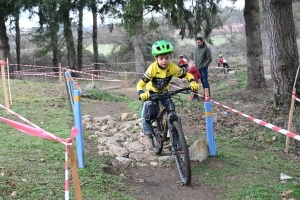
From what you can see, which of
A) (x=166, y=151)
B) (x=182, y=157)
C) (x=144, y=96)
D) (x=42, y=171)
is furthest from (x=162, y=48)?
(x=42, y=171)

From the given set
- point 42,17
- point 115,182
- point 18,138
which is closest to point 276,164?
point 115,182

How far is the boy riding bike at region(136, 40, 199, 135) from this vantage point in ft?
16.5

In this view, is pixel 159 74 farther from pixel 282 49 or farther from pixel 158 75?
pixel 282 49

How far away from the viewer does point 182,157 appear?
16.1 feet

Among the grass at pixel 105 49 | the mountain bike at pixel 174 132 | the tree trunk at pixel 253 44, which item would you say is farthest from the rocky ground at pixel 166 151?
the grass at pixel 105 49

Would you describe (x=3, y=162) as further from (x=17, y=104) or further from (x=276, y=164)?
(x=17, y=104)

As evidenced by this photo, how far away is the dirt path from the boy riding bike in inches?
31.9

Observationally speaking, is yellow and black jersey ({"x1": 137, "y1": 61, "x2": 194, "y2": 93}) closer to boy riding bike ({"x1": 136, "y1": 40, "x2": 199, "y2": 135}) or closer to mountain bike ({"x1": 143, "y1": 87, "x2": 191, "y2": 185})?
boy riding bike ({"x1": 136, "y1": 40, "x2": 199, "y2": 135})

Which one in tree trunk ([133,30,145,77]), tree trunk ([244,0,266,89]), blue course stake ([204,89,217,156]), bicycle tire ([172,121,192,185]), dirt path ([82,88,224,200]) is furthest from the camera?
tree trunk ([133,30,145,77])

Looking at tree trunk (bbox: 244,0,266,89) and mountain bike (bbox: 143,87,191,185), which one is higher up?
tree trunk (bbox: 244,0,266,89)

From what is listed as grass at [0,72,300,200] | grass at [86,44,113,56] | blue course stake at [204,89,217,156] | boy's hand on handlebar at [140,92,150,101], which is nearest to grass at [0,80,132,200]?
grass at [0,72,300,200]

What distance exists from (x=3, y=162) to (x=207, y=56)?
22.5 ft

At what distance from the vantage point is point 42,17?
2202cm

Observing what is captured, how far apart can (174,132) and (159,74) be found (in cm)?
91
